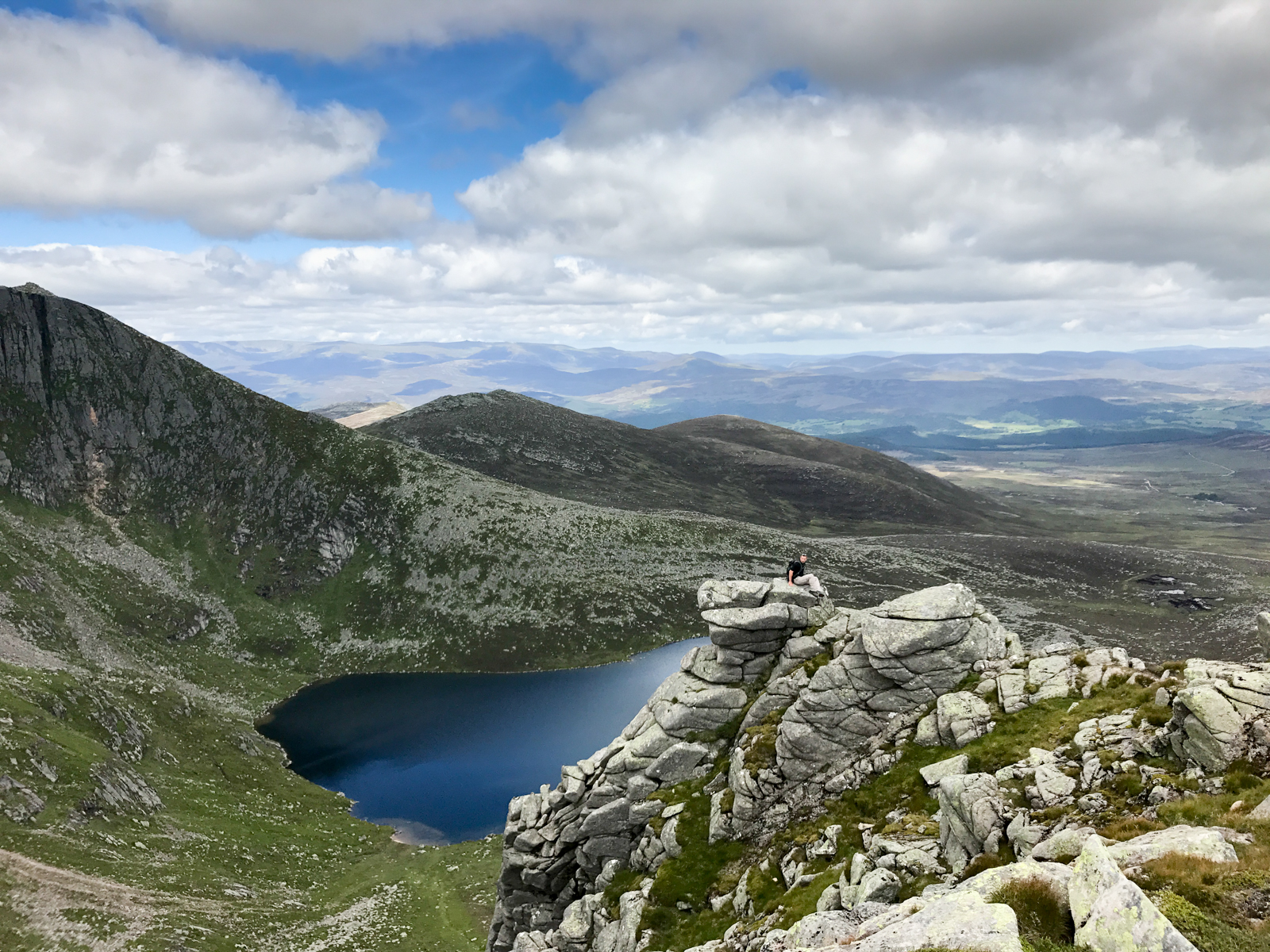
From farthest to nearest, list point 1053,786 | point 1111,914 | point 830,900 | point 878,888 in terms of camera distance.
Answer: point 830,900
point 1053,786
point 878,888
point 1111,914

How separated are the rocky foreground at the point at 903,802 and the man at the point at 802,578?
1.82 metres

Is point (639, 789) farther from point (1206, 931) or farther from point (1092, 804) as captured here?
point (1206, 931)

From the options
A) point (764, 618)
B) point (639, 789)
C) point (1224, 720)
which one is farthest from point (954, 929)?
point (639, 789)

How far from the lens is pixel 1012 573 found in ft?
616

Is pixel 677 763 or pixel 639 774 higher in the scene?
pixel 677 763

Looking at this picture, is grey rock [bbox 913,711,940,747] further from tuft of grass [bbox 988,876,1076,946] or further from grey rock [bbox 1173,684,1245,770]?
tuft of grass [bbox 988,876,1076,946]

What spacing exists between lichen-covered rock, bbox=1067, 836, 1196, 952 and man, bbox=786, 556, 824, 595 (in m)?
25.7

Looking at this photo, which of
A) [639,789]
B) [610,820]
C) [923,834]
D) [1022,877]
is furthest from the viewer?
[639,789]

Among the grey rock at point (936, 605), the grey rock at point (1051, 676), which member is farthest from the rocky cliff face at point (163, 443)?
the grey rock at point (1051, 676)

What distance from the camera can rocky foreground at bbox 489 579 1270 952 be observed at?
1547 cm

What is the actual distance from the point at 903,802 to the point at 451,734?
89.1m

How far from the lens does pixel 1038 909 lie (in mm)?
15461

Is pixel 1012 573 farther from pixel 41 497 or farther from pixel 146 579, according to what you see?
pixel 41 497

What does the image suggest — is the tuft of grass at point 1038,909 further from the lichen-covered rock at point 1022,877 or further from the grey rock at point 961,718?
the grey rock at point 961,718
